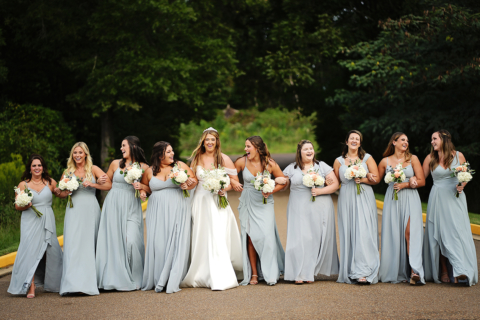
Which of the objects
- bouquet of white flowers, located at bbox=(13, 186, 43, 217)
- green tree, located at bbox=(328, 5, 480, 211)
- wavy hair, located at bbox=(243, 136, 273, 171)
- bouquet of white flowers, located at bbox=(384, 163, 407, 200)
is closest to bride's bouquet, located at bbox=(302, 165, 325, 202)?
wavy hair, located at bbox=(243, 136, 273, 171)

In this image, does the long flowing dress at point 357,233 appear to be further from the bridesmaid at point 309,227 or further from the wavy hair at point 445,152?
the wavy hair at point 445,152

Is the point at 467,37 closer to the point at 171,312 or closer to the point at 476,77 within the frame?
the point at 476,77

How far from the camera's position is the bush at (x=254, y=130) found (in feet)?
185

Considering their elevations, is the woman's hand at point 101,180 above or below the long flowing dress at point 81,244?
above

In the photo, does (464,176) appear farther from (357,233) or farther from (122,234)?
(122,234)

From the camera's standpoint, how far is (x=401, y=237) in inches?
320

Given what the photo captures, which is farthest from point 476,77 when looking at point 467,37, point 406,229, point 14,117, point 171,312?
point 14,117

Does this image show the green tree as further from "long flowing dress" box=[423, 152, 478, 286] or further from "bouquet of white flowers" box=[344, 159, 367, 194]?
"bouquet of white flowers" box=[344, 159, 367, 194]

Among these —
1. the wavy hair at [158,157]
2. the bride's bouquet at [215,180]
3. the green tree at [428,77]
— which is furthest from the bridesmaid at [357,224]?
the green tree at [428,77]

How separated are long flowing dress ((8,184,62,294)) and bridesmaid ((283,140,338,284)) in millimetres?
3325

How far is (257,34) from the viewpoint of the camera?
28391mm

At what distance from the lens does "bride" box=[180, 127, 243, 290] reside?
314 inches

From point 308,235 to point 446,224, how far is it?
1962 millimetres

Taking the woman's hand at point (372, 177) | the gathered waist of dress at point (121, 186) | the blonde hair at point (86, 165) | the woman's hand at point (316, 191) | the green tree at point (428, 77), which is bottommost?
the woman's hand at point (316, 191)
